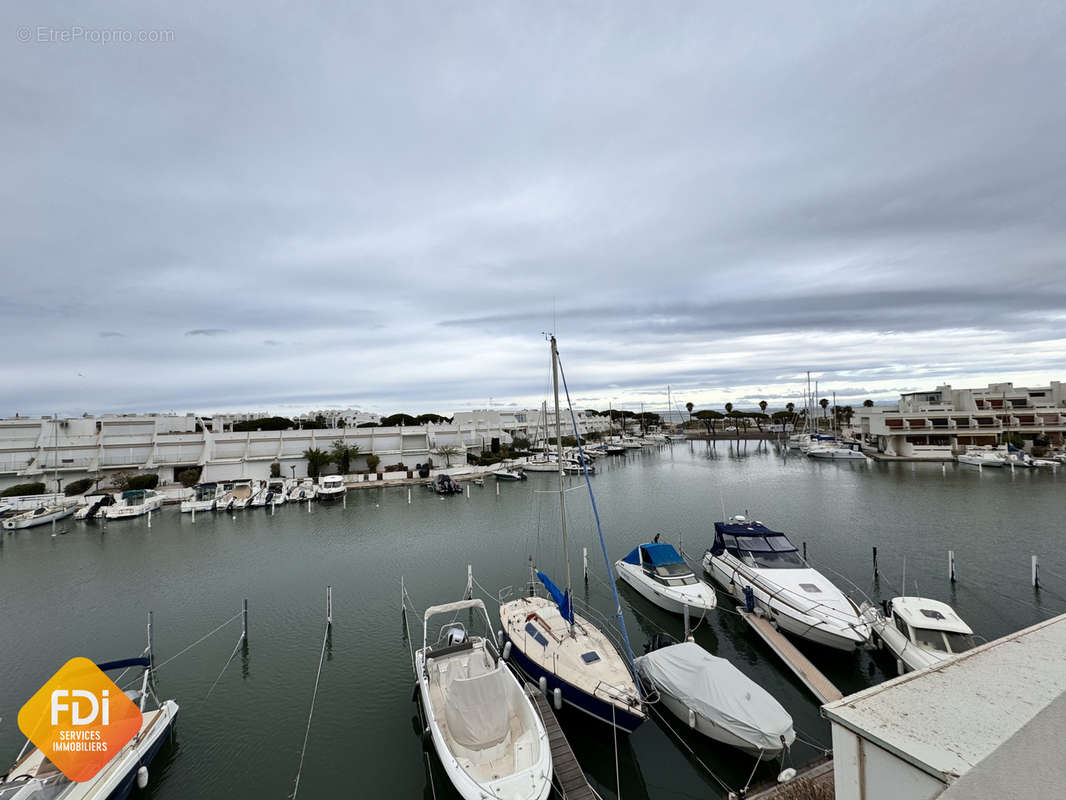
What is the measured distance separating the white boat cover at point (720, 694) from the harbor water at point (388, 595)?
3.15ft

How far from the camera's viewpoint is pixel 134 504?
41250 millimetres

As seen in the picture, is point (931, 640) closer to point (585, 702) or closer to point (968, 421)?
point (585, 702)

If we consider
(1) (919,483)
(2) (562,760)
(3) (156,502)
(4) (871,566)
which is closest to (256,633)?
(2) (562,760)

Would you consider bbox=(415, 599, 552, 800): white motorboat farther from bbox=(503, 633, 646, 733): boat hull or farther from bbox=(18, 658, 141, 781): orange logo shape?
bbox=(18, 658, 141, 781): orange logo shape

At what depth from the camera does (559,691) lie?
11367 millimetres

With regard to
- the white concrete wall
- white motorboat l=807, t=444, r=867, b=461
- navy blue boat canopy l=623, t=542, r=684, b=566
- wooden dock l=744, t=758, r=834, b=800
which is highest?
the white concrete wall

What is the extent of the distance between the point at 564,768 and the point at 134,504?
156 ft

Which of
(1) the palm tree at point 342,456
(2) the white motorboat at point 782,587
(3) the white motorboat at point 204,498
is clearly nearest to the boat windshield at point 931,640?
(2) the white motorboat at point 782,587

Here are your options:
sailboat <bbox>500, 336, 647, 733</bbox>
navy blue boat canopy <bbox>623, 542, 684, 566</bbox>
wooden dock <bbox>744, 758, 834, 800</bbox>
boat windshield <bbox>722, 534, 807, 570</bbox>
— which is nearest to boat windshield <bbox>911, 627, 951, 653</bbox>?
boat windshield <bbox>722, 534, 807, 570</bbox>

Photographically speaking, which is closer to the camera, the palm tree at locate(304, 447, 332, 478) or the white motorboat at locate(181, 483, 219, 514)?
the white motorboat at locate(181, 483, 219, 514)

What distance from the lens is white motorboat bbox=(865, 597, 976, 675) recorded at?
1216cm

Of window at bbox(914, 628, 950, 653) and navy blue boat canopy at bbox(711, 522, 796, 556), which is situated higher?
navy blue boat canopy at bbox(711, 522, 796, 556)

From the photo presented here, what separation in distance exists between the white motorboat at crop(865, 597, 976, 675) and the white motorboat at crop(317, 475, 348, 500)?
141 feet

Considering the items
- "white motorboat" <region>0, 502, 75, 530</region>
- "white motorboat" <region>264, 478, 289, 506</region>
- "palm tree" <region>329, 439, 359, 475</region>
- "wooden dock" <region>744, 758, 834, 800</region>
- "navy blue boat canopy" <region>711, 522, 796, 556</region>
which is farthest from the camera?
"palm tree" <region>329, 439, 359, 475</region>
